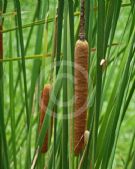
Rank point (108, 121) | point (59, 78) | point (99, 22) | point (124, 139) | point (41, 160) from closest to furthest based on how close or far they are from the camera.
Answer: point (99, 22)
point (59, 78)
point (108, 121)
point (41, 160)
point (124, 139)

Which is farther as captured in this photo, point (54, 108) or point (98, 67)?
point (54, 108)

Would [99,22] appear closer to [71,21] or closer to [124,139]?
[71,21]

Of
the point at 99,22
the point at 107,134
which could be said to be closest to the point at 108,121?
the point at 107,134

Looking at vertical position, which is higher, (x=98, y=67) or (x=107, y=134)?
(x=98, y=67)

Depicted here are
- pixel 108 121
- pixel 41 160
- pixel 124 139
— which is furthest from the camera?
pixel 124 139

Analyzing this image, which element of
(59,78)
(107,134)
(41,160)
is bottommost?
(41,160)
